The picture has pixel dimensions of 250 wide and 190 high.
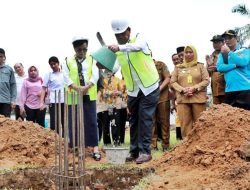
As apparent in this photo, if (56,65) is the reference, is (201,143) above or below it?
below

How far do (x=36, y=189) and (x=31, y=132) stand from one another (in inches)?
123

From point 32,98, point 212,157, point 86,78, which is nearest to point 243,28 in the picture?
point 32,98

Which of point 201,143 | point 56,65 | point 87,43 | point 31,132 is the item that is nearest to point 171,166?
point 201,143

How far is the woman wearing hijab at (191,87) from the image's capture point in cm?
804

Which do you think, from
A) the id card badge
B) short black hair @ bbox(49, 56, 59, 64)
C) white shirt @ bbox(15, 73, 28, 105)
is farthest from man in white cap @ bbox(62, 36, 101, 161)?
white shirt @ bbox(15, 73, 28, 105)

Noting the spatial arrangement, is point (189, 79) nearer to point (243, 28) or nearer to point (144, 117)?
point (144, 117)

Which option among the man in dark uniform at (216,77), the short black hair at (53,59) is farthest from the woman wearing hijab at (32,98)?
the man in dark uniform at (216,77)

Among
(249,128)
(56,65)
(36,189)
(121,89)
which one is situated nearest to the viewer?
(36,189)

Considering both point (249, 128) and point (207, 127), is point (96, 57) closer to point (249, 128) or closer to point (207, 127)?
point (207, 127)

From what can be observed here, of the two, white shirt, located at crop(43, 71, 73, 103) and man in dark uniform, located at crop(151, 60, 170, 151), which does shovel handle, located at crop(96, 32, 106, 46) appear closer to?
man in dark uniform, located at crop(151, 60, 170, 151)

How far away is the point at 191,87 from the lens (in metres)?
7.98

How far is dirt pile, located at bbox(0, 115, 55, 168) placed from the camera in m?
7.27

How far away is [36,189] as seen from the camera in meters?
5.23

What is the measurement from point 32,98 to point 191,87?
12.4ft
